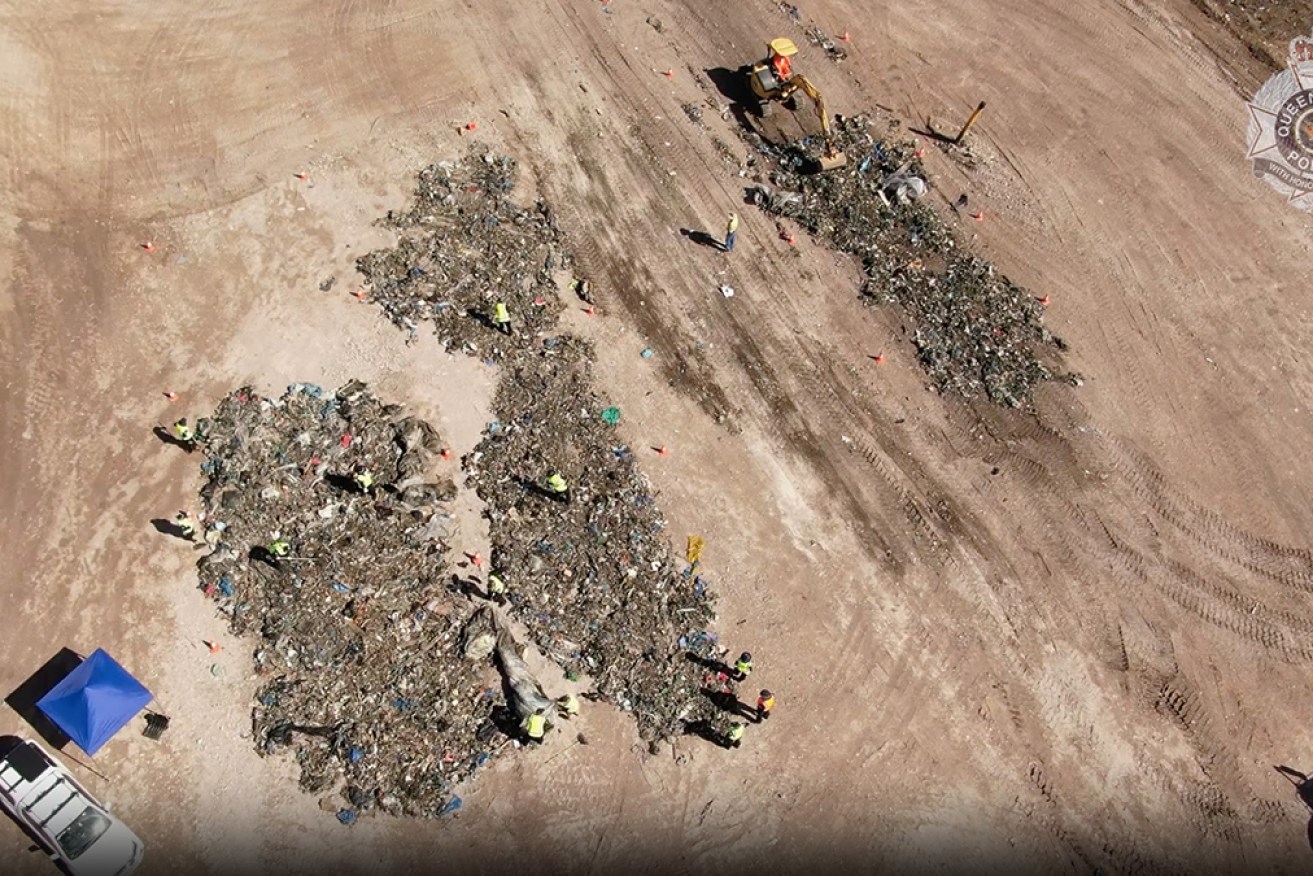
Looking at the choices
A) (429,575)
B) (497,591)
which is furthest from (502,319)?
(497,591)

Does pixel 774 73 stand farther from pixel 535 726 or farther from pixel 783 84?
pixel 535 726

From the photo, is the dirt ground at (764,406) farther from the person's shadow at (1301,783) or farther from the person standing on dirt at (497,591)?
the person standing on dirt at (497,591)

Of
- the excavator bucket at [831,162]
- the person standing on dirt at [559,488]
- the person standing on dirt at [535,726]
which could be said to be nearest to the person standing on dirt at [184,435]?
the person standing on dirt at [559,488]

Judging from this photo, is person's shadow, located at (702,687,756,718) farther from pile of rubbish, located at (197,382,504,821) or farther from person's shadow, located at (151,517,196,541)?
person's shadow, located at (151,517,196,541)

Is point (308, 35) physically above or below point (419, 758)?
above

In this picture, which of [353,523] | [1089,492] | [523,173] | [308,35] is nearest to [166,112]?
[308,35]

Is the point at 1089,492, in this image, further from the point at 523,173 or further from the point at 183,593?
the point at 183,593
